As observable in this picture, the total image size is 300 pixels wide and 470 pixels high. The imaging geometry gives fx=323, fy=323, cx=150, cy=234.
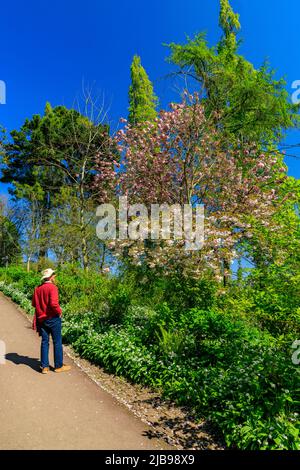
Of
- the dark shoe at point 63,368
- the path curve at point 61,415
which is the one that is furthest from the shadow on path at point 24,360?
the dark shoe at point 63,368

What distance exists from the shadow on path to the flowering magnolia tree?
317cm

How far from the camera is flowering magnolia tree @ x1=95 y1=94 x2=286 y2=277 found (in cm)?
784

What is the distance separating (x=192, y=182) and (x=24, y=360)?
6.11 metres

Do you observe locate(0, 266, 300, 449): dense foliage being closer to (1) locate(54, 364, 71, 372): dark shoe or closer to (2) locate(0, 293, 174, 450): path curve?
(1) locate(54, 364, 71, 372): dark shoe

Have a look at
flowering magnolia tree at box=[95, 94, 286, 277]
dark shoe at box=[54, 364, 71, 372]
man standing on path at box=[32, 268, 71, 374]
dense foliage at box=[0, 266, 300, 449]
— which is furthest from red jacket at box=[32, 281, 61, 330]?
flowering magnolia tree at box=[95, 94, 286, 277]

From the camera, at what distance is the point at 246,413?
3791 mm

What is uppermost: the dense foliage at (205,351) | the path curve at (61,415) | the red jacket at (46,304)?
the red jacket at (46,304)

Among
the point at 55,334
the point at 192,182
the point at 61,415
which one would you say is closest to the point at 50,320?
the point at 55,334

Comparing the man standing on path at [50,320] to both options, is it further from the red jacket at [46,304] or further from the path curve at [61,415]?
the path curve at [61,415]

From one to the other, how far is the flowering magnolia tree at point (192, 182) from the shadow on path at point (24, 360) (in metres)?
3.17

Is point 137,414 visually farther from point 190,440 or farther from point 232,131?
point 232,131

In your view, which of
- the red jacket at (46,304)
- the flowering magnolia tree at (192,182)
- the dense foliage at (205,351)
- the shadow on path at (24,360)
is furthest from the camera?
Result: the flowering magnolia tree at (192,182)

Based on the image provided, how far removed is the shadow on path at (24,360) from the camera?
618 centimetres
